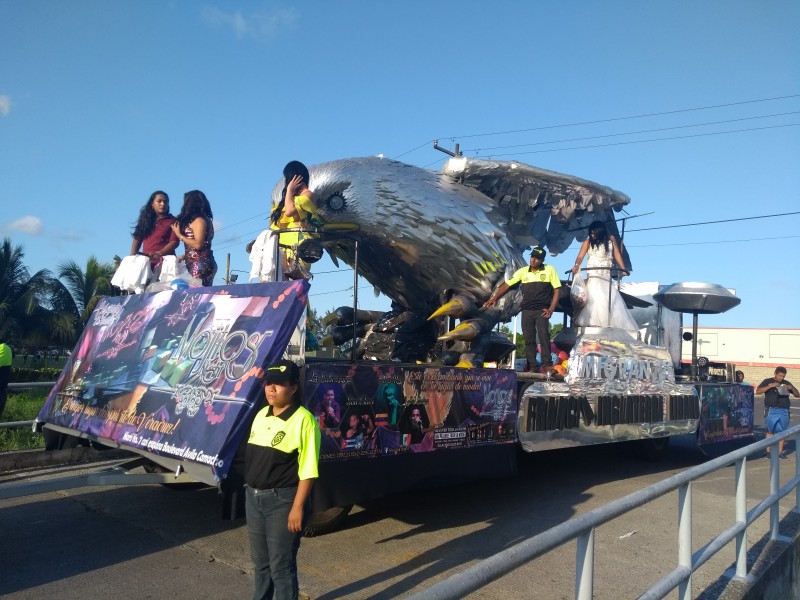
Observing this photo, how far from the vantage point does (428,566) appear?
4.54 meters

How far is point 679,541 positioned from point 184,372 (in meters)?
3.00

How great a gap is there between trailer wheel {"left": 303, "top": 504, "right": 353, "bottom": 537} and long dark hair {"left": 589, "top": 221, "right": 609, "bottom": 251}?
5307 mm

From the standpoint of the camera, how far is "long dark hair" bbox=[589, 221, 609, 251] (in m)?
8.93

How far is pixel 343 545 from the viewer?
4918mm

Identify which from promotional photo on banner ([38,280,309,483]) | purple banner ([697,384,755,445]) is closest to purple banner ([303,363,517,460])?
promotional photo on banner ([38,280,309,483])

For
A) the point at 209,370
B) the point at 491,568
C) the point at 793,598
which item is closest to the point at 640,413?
the point at 793,598

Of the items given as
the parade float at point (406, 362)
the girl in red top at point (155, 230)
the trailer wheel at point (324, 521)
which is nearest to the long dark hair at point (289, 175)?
the parade float at point (406, 362)

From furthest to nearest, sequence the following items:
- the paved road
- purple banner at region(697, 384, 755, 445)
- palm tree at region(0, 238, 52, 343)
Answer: palm tree at region(0, 238, 52, 343) → purple banner at region(697, 384, 755, 445) → the paved road

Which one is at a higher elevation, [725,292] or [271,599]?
[725,292]

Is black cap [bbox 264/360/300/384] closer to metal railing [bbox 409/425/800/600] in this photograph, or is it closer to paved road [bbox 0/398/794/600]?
paved road [bbox 0/398/794/600]

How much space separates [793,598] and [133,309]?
18.6 ft

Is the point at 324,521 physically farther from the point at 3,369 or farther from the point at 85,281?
the point at 85,281

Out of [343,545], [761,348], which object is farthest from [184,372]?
[761,348]

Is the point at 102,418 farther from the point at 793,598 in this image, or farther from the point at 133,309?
the point at 793,598
